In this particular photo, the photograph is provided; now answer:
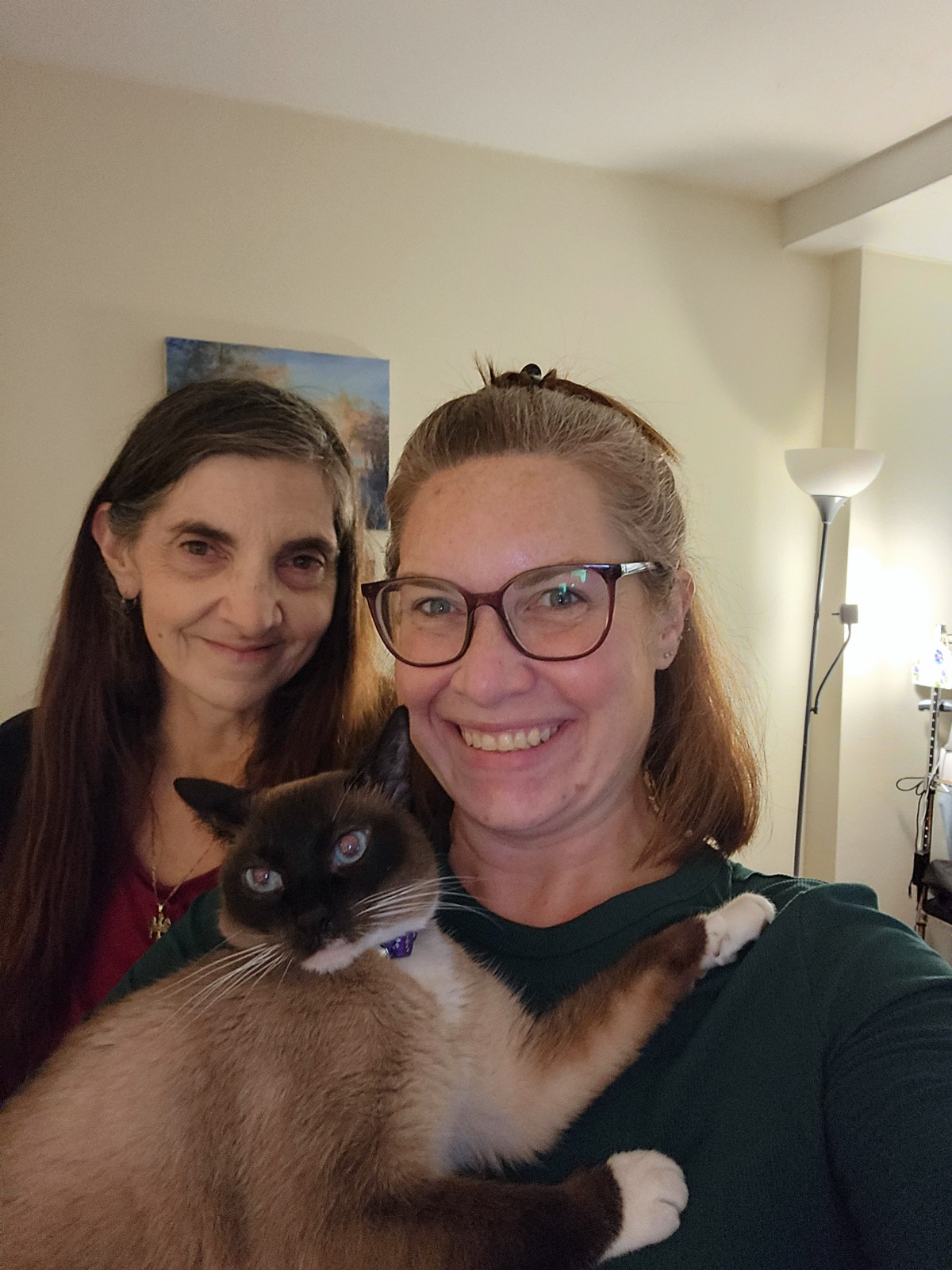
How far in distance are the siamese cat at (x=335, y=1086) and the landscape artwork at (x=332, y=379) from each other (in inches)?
76.9

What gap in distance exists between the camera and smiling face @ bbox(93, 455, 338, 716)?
1.16 m

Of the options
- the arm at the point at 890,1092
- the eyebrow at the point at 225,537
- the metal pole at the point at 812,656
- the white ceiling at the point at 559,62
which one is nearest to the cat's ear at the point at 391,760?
the eyebrow at the point at 225,537

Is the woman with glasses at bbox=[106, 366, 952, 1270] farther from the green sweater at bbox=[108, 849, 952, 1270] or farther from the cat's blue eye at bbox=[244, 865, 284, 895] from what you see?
the cat's blue eye at bbox=[244, 865, 284, 895]

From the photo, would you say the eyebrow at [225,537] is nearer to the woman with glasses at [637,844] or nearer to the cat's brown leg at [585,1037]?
the woman with glasses at [637,844]

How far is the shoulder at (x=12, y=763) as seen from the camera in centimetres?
127

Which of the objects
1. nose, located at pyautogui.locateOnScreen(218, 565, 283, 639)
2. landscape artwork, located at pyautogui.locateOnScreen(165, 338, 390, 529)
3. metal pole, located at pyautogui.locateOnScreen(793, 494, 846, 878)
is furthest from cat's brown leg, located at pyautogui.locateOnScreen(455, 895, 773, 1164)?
metal pole, located at pyautogui.locateOnScreen(793, 494, 846, 878)

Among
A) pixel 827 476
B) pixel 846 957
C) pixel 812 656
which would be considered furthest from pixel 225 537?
pixel 812 656

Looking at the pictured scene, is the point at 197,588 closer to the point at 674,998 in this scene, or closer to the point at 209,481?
the point at 209,481

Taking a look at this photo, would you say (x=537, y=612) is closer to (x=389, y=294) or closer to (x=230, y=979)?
(x=230, y=979)

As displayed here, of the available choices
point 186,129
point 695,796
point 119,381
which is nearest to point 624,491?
point 695,796

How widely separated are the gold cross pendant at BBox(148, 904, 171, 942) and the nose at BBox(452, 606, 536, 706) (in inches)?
21.4

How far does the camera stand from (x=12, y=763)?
1.33 metres

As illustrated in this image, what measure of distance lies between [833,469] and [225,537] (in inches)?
115

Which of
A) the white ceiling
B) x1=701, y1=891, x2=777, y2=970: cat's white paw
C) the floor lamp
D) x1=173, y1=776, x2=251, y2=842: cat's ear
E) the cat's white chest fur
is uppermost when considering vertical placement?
the white ceiling
